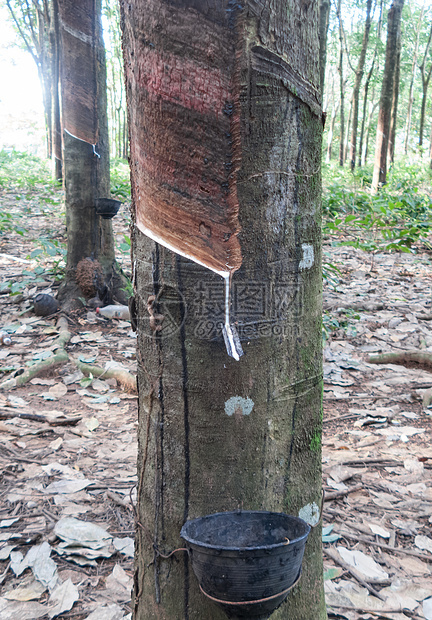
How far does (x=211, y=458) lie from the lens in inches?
45.5

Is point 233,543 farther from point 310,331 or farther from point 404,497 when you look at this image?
point 404,497

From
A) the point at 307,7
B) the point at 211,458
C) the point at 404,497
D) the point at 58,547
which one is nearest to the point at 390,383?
the point at 404,497

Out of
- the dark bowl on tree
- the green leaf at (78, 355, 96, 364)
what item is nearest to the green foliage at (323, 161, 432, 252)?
the green leaf at (78, 355, 96, 364)

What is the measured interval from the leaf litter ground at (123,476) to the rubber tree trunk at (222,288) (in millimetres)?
635

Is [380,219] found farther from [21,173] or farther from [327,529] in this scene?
[21,173]

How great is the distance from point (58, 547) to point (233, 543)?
1.15 meters

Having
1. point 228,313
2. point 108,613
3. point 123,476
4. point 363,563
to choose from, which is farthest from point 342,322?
point 228,313

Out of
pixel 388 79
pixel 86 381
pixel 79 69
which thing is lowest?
pixel 86 381

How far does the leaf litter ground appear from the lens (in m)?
1.75

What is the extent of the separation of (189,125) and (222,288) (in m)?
0.35

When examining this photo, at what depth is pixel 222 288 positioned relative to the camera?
112 cm

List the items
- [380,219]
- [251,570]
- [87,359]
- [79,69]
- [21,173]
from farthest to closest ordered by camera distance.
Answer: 1. [21,173]
2. [380,219]
3. [79,69]
4. [87,359]
5. [251,570]

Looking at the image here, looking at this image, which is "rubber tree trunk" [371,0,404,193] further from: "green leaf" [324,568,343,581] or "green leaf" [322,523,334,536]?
"green leaf" [324,568,343,581]

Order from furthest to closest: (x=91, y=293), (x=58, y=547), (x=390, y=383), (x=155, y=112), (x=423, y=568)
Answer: (x=91, y=293), (x=390, y=383), (x=58, y=547), (x=423, y=568), (x=155, y=112)
